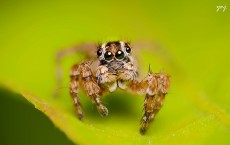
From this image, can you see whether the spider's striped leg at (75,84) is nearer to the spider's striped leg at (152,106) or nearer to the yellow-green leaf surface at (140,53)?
the yellow-green leaf surface at (140,53)

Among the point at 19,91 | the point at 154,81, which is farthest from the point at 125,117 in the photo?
the point at 19,91

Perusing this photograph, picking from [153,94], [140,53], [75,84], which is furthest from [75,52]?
[153,94]

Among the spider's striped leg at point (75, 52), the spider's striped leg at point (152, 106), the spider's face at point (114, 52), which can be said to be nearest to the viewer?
the spider's striped leg at point (152, 106)

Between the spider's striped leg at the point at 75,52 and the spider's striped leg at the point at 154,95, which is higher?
the spider's striped leg at the point at 75,52

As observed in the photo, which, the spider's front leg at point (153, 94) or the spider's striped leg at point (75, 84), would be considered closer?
the spider's front leg at point (153, 94)

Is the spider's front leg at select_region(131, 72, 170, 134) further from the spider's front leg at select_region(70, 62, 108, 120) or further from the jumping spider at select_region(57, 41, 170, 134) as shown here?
the spider's front leg at select_region(70, 62, 108, 120)

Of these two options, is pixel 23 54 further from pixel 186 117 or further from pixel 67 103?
pixel 186 117

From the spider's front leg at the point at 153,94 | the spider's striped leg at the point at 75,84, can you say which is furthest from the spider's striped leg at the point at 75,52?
the spider's front leg at the point at 153,94

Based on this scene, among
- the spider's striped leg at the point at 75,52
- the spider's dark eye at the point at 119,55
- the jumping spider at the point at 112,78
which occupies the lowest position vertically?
the jumping spider at the point at 112,78

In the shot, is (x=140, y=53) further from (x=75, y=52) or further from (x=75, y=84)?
(x=75, y=84)
